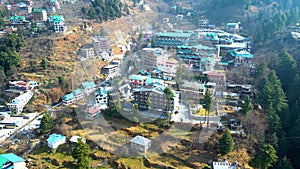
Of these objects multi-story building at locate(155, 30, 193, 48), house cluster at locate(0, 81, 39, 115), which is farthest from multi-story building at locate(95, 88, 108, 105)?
multi-story building at locate(155, 30, 193, 48)

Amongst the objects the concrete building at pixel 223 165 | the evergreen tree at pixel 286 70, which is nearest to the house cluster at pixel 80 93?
the concrete building at pixel 223 165

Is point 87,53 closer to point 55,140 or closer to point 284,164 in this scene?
point 55,140

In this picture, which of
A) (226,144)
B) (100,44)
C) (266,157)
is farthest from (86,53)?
(266,157)

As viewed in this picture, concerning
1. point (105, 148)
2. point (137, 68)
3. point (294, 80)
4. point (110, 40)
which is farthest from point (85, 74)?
point (294, 80)

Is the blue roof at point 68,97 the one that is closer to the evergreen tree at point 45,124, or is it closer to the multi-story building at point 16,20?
the evergreen tree at point 45,124

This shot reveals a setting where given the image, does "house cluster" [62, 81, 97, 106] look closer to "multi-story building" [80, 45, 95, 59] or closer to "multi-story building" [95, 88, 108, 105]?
"multi-story building" [95, 88, 108, 105]

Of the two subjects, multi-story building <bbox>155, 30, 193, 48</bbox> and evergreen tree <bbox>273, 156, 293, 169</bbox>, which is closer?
evergreen tree <bbox>273, 156, 293, 169</bbox>

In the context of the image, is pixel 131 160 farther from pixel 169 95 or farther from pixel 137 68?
pixel 137 68
